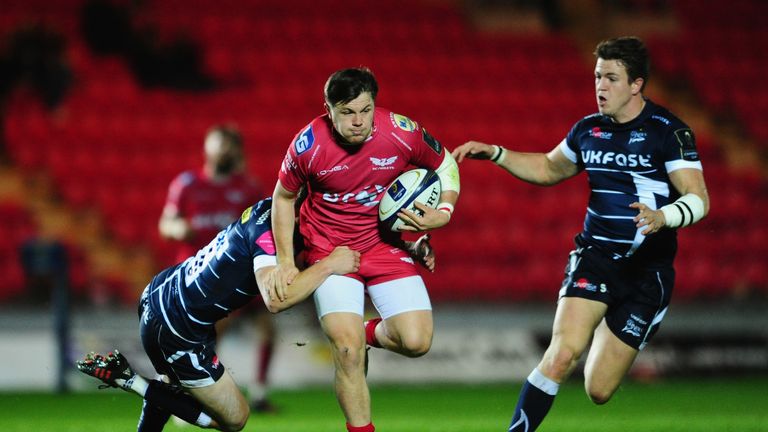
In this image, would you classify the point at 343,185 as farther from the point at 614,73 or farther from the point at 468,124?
the point at 468,124

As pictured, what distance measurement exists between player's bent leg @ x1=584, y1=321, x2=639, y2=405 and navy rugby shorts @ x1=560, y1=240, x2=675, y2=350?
0.14ft

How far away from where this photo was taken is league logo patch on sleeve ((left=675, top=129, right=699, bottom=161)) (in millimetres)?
5215

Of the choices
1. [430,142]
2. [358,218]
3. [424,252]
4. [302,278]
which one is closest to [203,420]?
[302,278]

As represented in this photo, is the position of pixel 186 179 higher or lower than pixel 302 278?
higher

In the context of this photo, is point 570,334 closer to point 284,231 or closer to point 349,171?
point 349,171

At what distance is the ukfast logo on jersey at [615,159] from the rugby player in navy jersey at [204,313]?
1.42 metres

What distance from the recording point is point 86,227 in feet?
39.0

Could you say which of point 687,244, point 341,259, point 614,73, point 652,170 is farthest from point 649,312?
point 687,244

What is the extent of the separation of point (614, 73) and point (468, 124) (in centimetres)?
829

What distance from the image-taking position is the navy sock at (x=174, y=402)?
5074mm

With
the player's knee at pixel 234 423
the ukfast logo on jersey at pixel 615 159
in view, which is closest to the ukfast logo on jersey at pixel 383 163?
the ukfast logo on jersey at pixel 615 159

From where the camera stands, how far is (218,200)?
797 centimetres

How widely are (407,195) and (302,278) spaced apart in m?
0.69

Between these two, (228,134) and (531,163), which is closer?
(531,163)
